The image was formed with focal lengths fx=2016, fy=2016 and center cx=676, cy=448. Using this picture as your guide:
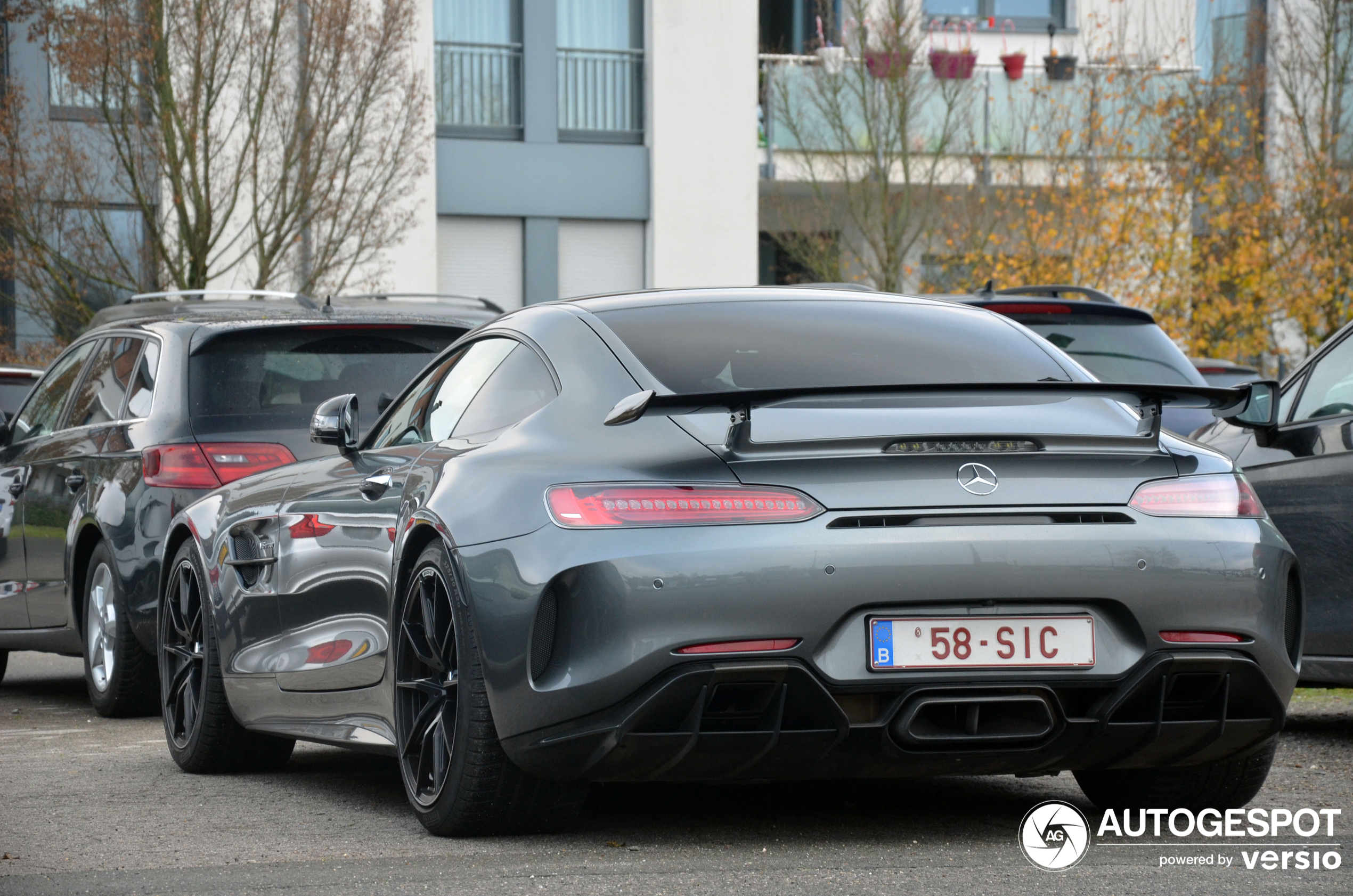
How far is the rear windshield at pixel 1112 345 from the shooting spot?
9.75m

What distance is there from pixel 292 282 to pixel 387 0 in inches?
133

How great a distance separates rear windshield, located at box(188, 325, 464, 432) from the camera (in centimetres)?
803

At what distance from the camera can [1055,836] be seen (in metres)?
4.92

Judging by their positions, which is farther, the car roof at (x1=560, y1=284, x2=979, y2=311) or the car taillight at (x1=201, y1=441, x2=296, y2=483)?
the car taillight at (x1=201, y1=441, x2=296, y2=483)

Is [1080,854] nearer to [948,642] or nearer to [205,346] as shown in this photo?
[948,642]

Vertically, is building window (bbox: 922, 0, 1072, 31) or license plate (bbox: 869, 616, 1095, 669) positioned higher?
building window (bbox: 922, 0, 1072, 31)

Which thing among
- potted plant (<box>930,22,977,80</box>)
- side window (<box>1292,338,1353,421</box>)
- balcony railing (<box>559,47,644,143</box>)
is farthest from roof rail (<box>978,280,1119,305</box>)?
balcony railing (<box>559,47,644,143</box>)

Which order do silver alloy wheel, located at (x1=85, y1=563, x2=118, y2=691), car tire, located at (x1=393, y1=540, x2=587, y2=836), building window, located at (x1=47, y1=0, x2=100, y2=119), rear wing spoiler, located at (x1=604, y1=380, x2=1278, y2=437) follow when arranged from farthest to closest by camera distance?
building window, located at (x1=47, y1=0, x2=100, y2=119) < silver alloy wheel, located at (x1=85, y1=563, x2=118, y2=691) < car tire, located at (x1=393, y1=540, x2=587, y2=836) < rear wing spoiler, located at (x1=604, y1=380, x2=1278, y2=437)

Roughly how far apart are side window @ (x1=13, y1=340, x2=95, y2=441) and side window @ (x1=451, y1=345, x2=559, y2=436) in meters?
4.45

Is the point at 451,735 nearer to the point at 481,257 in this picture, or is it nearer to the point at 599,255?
the point at 481,257

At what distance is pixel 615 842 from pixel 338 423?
72.0 inches

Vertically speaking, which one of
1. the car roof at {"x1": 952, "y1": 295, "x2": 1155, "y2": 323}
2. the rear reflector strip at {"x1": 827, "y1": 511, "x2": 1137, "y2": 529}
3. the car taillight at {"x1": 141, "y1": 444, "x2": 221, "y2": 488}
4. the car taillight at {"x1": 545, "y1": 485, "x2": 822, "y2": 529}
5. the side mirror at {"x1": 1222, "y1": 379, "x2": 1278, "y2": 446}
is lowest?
the car taillight at {"x1": 141, "y1": 444, "x2": 221, "y2": 488}

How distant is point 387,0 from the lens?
20.2 meters

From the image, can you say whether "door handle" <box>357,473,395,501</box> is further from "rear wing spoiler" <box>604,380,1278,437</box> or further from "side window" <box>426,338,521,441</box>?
"rear wing spoiler" <box>604,380,1278,437</box>
